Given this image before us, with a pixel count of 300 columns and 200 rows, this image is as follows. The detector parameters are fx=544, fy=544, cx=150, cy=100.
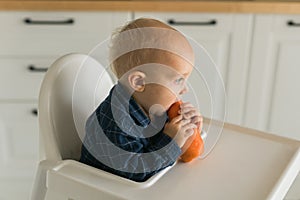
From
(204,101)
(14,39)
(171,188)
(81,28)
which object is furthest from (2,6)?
(171,188)

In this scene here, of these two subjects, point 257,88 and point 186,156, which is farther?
point 257,88

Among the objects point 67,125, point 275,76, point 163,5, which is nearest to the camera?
point 67,125

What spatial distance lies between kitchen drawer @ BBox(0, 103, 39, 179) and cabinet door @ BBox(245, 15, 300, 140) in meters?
0.83

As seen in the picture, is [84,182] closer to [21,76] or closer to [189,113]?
[189,113]

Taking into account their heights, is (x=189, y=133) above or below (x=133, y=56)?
below

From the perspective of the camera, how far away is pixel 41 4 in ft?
6.07

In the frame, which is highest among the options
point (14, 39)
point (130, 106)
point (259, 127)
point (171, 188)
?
point (130, 106)

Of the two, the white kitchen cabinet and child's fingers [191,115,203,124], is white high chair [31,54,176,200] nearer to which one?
child's fingers [191,115,203,124]

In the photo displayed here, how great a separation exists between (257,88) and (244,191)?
115 cm

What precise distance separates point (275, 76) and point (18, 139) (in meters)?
1.01

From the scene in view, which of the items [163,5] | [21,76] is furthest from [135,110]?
[21,76]

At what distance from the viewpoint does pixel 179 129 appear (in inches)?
38.9

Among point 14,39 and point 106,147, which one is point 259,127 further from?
point 106,147

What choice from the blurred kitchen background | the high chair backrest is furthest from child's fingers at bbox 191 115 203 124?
the blurred kitchen background
